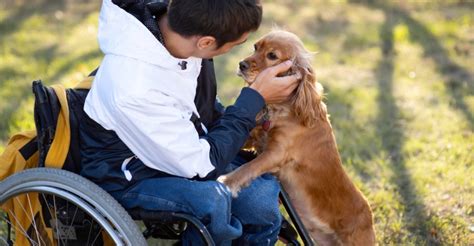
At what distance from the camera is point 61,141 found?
2477mm

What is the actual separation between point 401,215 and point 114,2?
2.13 meters

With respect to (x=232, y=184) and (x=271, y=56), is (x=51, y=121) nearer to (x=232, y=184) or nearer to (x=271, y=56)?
(x=232, y=184)

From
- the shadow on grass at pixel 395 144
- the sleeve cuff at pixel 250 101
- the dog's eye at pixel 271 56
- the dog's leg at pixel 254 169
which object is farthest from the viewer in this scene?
the shadow on grass at pixel 395 144

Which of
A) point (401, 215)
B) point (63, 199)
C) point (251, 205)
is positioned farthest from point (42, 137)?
point (401, 215)

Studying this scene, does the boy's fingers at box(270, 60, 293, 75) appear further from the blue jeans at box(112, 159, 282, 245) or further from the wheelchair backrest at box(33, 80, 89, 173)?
the wheelchair backrest at box(33, 80, 89, 173)

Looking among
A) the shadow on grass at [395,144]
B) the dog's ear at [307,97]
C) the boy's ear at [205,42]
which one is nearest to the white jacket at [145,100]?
the boy's ear at [205,42]

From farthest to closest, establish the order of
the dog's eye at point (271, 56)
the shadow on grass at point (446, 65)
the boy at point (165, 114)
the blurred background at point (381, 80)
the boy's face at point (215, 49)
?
the shadow on grass at point (446, 65) → the blurred background at point (381, 80) → the dog's eye at point (271, 56) → the boy's face at point (215, 49) → the boy at point (165, 114)

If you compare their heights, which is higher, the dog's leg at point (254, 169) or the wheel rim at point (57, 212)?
the wheel rim at point (57, 212)

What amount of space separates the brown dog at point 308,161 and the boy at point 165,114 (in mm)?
581

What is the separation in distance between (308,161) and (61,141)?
1249 millimetres

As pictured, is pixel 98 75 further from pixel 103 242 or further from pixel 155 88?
pixel 103 242

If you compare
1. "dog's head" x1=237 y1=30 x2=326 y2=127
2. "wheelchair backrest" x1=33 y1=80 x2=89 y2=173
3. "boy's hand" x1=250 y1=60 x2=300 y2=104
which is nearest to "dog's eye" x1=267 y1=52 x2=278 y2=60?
"dog's head" x1=237 y1=30 x2=326 y2=127

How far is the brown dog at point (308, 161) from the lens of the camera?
10.5ft

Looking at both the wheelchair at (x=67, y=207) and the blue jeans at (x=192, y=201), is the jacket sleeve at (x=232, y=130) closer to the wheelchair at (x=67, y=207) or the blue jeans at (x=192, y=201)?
the blue jeans at (x=192, y=201)
